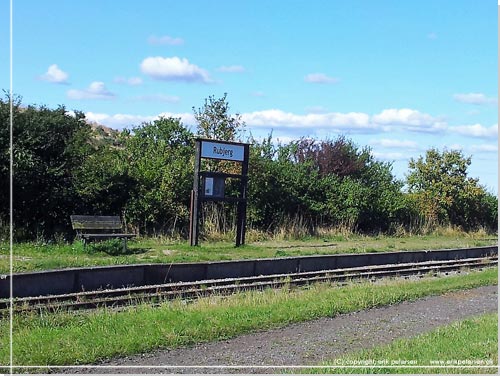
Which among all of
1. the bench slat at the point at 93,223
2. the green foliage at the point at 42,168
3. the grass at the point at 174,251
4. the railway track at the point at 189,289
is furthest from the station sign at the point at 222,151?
the railway track at the point at 189,289

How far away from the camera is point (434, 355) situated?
24.8 feet

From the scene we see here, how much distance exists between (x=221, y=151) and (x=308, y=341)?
494 inches

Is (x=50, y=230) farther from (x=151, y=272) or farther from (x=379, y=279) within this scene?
(x=379, y=279)

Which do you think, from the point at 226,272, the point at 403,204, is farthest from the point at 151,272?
the point at 403,204

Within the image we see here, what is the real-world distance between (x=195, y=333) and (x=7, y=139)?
12.0 metres

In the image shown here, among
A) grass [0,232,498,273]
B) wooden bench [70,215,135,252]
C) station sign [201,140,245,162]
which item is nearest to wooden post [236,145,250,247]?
station sign [201,140,245,162]

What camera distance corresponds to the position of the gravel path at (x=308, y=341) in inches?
291

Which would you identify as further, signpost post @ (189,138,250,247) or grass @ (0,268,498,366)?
signpost post @ (189,138,250,247)

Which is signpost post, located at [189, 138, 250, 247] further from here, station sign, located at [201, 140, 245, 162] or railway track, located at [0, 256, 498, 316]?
railway track, located at [0, 256, 498, 316]

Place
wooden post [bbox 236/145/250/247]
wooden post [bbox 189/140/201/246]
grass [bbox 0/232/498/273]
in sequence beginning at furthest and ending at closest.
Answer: wooden post [bbox 236/145/250/247] → wooden post [bbox 189/140/201/246] → grass [bbox 0/232/498/273]

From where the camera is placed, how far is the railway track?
1023 cm

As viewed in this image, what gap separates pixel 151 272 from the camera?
1344cm

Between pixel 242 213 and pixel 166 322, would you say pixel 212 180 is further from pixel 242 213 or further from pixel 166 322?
pixel 166 322

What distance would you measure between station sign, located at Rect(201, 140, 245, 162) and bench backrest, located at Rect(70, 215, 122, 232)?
3.43m
